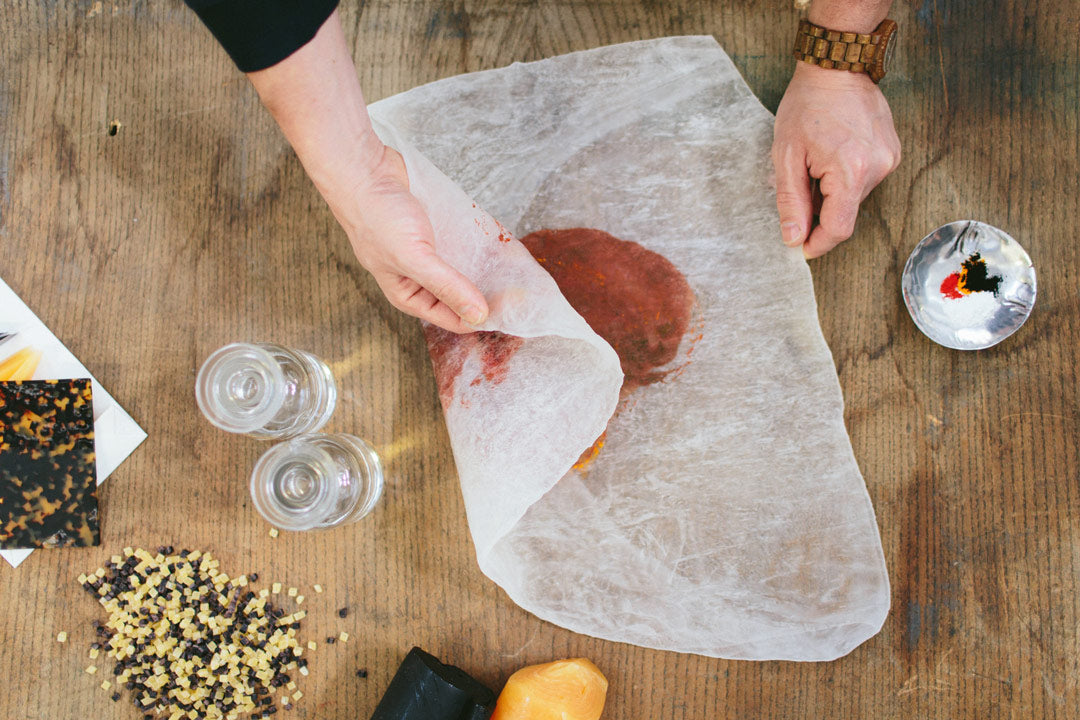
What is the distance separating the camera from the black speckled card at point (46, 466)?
1.05 metres

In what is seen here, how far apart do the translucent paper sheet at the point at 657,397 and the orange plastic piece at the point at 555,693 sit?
2.5 inches

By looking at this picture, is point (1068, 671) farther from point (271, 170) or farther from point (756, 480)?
point (271, 170)

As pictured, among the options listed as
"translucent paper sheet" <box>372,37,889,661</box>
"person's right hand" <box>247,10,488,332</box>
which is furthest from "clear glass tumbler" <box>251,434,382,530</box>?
"person's right hand" <box>247,10,488,332</box>

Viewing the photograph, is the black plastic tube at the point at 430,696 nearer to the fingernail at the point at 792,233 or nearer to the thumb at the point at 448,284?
the thumb at the point at 448,284

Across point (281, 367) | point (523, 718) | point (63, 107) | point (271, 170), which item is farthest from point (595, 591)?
point (63, 107)

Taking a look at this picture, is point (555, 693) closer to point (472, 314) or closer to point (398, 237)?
point (472, 314)

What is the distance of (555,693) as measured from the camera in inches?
38.0

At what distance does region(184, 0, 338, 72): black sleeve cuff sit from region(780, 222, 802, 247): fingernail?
648 mm

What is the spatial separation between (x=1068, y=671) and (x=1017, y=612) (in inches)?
4.1

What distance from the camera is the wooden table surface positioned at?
101cm

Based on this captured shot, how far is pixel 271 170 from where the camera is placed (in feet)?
3.54

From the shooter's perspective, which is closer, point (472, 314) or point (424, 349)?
point (472, 314)

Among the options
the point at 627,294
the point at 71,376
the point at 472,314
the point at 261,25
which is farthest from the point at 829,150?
the point at 71,376

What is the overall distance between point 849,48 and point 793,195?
21 cm
